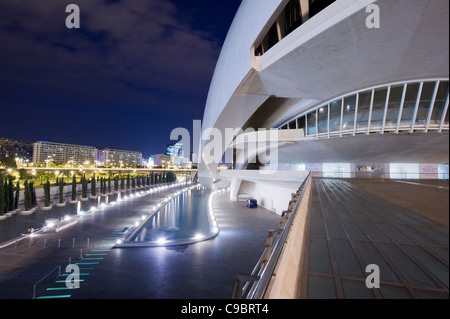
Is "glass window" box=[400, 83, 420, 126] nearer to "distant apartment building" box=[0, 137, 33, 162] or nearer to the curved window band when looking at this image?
the curved window band

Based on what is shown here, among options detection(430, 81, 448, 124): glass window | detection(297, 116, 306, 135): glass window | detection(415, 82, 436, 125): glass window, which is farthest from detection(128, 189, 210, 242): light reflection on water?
detection(430, 81, 448, 124): glass window

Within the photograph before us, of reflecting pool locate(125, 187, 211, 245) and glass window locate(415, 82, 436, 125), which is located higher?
glass window locate(415, 82, 436, 125)

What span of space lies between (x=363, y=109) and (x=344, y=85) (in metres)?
2.07

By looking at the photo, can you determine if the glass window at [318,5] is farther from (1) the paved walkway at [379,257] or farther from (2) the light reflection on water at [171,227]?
(2) the light reflection on water at [171,227]

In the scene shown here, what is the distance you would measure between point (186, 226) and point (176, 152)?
5369 inches

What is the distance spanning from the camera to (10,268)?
8141 millimetres

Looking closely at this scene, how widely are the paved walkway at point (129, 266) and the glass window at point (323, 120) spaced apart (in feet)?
27.8

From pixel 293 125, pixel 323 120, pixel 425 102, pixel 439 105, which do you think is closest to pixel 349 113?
pixel 323 120

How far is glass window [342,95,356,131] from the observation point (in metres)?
14.4

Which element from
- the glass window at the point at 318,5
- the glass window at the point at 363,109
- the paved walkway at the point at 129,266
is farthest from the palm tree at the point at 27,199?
the glass window at the point at 363,109

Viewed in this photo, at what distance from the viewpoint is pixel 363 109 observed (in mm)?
13891

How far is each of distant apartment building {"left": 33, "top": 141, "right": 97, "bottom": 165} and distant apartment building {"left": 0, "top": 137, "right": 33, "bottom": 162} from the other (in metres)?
7.12

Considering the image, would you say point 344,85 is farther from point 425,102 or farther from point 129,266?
point 129,266

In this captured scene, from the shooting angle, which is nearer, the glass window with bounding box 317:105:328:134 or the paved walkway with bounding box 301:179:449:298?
the paved walkway with bounding box 301:179:449:298
